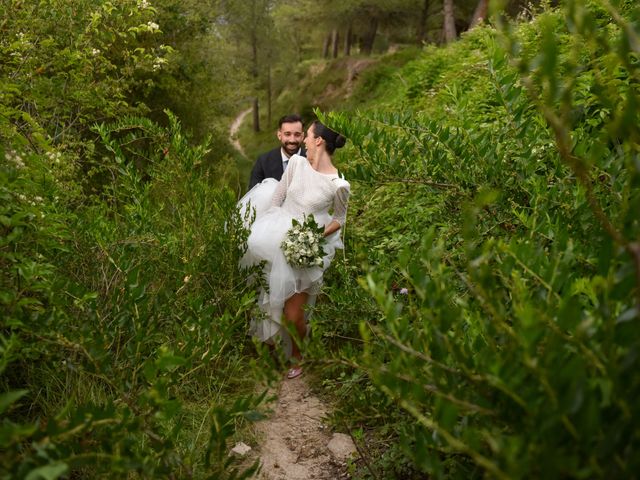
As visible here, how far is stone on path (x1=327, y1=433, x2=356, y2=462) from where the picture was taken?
10.6 ft

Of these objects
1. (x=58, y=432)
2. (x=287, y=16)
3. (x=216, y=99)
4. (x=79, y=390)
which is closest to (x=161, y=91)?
(x=216, y=99)

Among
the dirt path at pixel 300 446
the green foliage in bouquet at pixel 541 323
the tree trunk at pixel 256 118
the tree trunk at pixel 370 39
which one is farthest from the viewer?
the tree trunk at pixel 256 118

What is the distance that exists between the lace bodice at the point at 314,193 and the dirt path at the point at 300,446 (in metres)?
1.68

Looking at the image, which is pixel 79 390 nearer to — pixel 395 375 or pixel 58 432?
pixel 58 432

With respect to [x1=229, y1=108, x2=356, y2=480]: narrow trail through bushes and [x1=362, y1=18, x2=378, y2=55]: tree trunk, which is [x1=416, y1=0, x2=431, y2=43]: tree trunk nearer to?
[x1=362, y1=18, x2=378, y2=55]: tree trunk

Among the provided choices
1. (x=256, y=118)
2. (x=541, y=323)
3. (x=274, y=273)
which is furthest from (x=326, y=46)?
(x=541, y=323)

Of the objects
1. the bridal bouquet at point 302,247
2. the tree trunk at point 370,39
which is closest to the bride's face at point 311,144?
the bridal bouquet at point 302,247

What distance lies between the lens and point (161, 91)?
13133mm

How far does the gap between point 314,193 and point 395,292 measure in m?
1.29

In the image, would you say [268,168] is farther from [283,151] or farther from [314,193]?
[314,193]

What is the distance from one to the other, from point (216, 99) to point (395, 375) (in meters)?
15.3

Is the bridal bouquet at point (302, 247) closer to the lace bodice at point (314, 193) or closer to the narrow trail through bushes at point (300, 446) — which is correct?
the lace bodice at point (314, 193)

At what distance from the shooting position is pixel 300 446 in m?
3.48

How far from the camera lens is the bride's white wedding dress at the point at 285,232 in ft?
15.3
